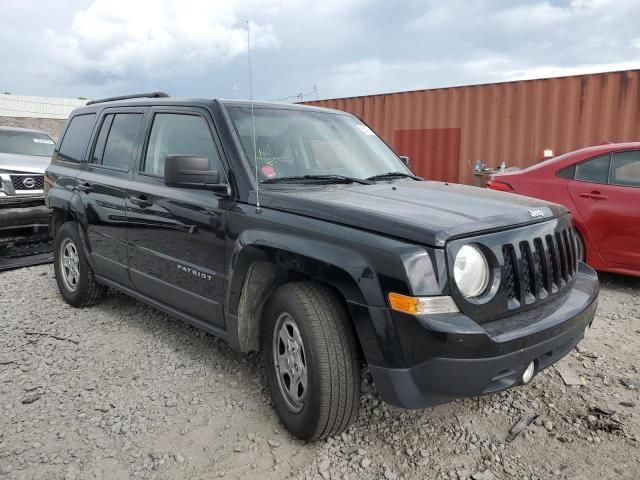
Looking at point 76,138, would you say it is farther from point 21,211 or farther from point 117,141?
point 21,211

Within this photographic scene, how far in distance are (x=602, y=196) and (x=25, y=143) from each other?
8.26m

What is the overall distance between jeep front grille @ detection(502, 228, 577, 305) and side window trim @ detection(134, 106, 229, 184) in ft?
5.32

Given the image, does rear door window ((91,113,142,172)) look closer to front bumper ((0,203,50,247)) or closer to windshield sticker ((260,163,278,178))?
windshield sticker ((260,163,278,178))

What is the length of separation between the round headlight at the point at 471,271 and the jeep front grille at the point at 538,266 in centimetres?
11

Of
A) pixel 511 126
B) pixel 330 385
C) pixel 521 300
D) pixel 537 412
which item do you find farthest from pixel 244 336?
pixel 511 126

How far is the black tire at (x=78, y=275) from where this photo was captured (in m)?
4.48

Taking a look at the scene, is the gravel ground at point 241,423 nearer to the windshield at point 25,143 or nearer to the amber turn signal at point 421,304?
the amber turn signal at point 421,304

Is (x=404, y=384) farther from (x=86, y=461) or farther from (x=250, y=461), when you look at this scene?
(x=86, y=461)

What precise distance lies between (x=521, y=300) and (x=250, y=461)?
1.48 meters

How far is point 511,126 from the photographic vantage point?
893 cm

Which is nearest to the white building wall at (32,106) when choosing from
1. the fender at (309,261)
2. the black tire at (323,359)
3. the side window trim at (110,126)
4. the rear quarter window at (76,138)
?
the rear quarter window at (76,138)

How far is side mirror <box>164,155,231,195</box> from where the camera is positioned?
276 cm

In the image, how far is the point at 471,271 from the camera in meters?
2.23

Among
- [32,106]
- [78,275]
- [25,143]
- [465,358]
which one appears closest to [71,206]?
[78,275]
